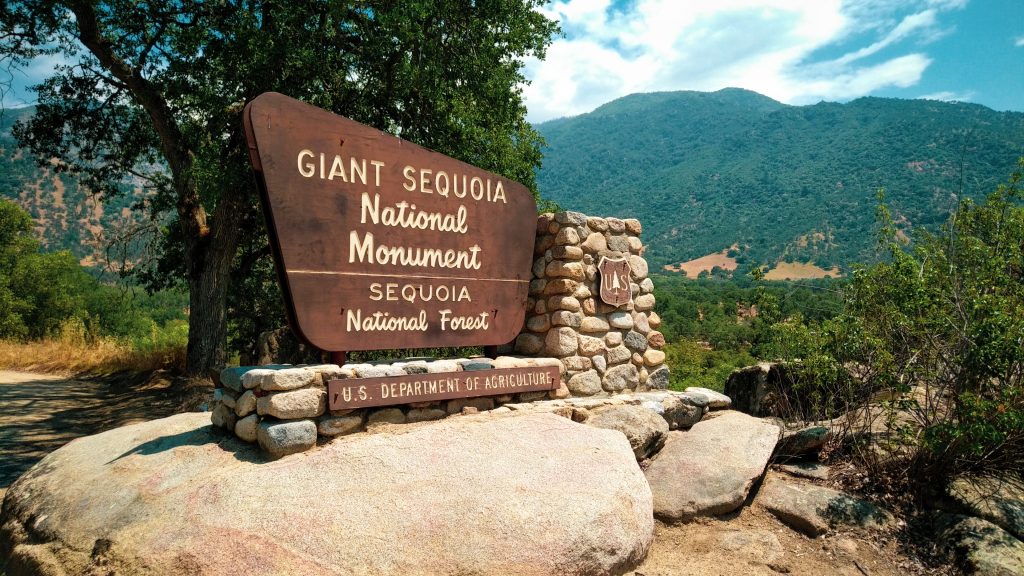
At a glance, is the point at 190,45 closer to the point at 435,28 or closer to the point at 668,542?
the point at 435,28

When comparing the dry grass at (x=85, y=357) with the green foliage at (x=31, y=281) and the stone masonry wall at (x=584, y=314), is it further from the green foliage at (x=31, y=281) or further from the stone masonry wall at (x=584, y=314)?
the stone masonry wall at (x=584, y=314)

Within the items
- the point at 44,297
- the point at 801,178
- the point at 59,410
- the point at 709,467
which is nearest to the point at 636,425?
the point at 709,467

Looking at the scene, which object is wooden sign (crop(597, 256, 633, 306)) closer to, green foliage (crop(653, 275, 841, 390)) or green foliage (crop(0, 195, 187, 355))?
green foliage (crop(653, 275, 841, 390))

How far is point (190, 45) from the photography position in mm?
8430

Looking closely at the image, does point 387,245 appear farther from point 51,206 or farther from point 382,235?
point 51,206

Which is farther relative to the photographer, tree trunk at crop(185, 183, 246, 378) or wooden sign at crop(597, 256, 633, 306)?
tree trunk at crop(185, 183, 246, 378)

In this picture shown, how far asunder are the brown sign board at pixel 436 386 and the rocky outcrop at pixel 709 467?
1289 mm

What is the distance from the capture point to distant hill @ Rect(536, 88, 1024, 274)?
6091 centimetres

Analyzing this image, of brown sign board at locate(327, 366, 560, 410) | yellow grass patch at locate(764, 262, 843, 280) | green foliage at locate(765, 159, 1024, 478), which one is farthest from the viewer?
yellow grass patch at locate(764, 262, 843, 280)

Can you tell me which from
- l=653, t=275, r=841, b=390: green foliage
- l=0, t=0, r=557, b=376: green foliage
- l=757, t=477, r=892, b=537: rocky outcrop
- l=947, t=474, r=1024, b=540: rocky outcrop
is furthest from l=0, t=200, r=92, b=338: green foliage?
l=947, t=474, r=1024, b=540: rocky outcrop

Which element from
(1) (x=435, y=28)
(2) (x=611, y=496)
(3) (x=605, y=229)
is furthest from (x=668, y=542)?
(1) (x=435, y=28)

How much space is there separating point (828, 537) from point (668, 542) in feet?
4.19

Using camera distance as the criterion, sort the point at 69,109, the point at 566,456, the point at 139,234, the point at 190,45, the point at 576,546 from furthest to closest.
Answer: the point at 139,234
the point at 69,109
the point at 190,45
the point at 566,456
the point at 576,546

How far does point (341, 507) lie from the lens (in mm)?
3682
